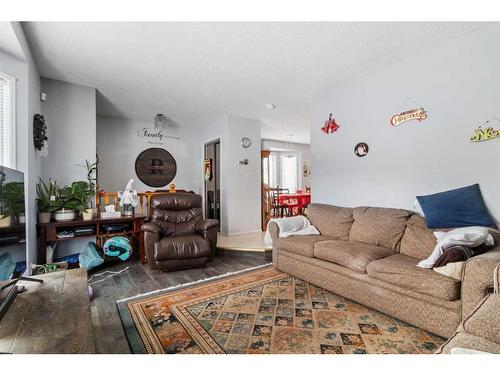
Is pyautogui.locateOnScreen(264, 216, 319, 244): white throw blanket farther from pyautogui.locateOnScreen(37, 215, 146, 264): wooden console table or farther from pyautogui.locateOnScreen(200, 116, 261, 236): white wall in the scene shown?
pyautogui.locateOnScreen(37, 215, 146, 264): wooden console table

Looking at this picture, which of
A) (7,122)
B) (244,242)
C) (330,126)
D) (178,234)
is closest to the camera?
(7,122)

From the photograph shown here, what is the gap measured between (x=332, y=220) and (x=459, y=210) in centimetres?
121

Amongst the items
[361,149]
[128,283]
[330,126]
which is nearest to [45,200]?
[128,283]

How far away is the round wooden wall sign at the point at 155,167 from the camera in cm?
519

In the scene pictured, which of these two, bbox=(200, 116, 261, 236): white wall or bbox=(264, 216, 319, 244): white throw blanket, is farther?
bbox=(200, 116, 261, 236): white wall

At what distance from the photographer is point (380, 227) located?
99.1 inches

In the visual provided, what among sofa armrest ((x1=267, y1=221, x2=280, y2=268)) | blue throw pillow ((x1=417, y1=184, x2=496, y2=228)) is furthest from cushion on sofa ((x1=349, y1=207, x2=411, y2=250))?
sofa armrest ((x1=267, y1=221, x2=280, y2=268))

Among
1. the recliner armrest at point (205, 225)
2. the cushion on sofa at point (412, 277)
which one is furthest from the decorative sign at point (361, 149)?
the recliner armrest at point (205, 225)

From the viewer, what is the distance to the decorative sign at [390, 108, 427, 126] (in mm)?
2559

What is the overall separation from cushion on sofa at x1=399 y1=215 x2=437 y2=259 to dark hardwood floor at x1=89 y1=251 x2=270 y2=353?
175 cm

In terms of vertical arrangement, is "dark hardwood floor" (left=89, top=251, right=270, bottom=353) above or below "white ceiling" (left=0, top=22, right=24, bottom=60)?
below

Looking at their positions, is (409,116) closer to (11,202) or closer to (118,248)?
(11,202)
